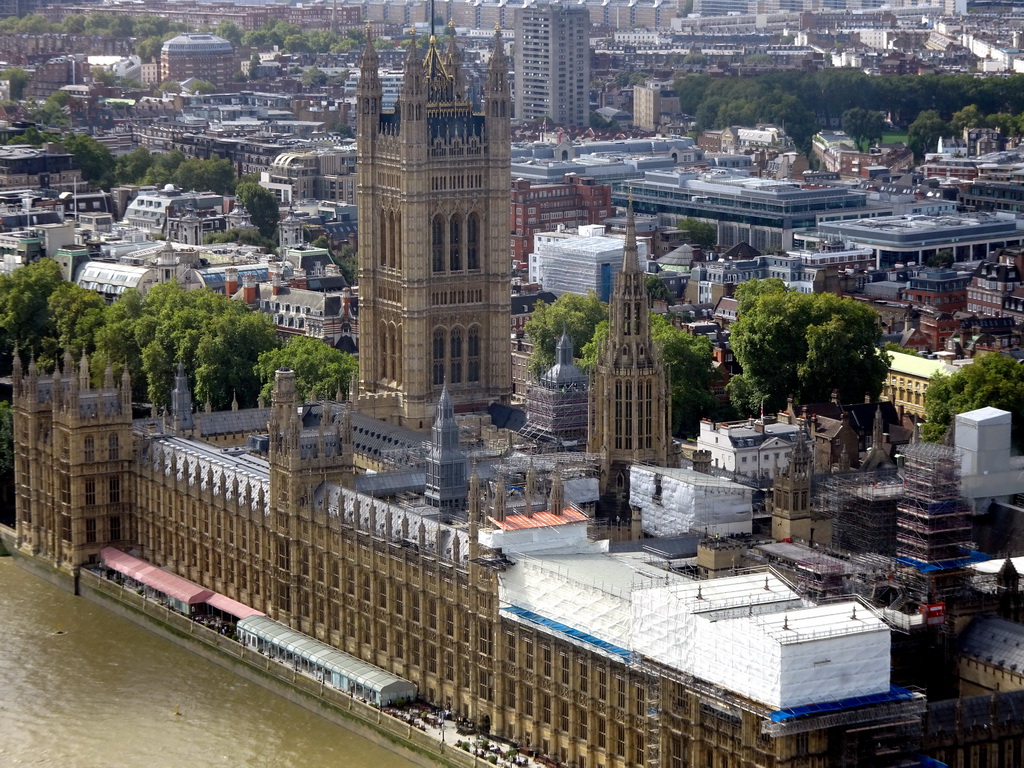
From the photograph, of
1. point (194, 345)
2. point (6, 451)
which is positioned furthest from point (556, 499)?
point (194, 345)

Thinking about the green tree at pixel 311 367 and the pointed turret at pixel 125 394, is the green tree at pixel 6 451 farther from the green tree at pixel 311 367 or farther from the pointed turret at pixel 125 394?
the green tree at pixel 311 367

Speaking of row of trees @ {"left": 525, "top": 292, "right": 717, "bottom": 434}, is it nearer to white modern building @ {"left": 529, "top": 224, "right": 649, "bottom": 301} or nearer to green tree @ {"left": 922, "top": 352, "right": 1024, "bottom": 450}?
green tree @ {"left": 922, "top": 352, "right": 1024, "bottom": 450}

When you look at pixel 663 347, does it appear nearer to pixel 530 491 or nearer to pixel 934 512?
pixel 530 491

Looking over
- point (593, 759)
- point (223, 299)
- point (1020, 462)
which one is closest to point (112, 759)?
point (593, 759)

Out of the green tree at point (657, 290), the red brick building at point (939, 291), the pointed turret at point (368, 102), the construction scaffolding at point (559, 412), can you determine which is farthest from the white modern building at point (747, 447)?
the red brick building at point (939, 291)

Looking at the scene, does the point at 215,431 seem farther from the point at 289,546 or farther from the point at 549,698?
the point at 549,698

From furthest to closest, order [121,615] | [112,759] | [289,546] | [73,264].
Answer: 1. [73,264]
2. [121,615]
3. [289,546]
4. [112,759]

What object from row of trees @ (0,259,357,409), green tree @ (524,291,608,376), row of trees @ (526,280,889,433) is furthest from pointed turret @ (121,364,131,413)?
green tree @ (524,291,608,376)
